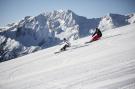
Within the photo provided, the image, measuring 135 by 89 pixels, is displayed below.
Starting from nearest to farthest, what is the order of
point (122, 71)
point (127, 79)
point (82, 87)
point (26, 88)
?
point (127, 79)
point (82, 87)
point (122, 71)
point (26, 88)

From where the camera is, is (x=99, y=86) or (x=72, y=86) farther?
(x=72, y=86)

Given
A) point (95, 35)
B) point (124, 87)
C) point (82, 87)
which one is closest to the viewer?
point (124, 87)

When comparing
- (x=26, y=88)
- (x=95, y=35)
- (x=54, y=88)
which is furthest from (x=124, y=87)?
(x=95, y=35)

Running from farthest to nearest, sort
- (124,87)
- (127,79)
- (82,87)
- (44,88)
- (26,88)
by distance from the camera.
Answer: (26,88) → (44,88) → (82,87) → (127,79) → (124,87)

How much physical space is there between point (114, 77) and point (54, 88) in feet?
6.29

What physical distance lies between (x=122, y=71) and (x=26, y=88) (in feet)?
11.7

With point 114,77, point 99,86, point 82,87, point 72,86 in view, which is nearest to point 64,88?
point 72,86

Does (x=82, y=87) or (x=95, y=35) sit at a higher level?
(x=95, y=35)

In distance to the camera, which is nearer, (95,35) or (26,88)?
(26,88)

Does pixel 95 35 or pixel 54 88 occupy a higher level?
pixel 95 35

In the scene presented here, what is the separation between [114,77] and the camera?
5.77 meters

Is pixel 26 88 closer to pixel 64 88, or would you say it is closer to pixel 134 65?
pixel 64 88

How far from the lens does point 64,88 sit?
596 cm

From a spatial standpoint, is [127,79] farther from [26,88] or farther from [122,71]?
[26,88]
